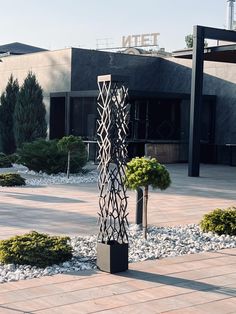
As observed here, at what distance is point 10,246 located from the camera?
688 centimetres

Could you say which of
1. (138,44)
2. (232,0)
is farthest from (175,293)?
(138,44)

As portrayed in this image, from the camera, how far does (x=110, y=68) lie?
87.0 ft

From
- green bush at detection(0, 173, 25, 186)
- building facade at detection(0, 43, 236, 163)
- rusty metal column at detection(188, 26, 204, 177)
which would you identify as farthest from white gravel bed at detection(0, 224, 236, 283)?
building facade at detection(0, 43, 236, 163)

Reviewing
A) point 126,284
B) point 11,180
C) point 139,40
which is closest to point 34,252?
point 126,284

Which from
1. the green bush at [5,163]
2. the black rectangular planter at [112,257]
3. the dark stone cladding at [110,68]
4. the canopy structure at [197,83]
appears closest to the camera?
the black rectangular planter at [112,257]

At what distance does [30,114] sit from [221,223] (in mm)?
17270

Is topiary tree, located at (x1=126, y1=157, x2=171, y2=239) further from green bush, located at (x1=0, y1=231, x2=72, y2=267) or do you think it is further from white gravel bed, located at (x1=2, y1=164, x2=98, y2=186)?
white gravel bed, located at (x1=2, y1=164, x2=98, y2=186)

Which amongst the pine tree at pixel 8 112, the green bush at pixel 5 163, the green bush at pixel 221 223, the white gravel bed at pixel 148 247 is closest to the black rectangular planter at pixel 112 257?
the white gravel bed at pixel 148 247

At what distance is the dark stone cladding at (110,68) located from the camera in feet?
84.1

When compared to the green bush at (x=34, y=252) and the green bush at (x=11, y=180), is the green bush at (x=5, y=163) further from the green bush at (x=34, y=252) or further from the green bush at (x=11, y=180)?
the green bush at (x=34, y=252)

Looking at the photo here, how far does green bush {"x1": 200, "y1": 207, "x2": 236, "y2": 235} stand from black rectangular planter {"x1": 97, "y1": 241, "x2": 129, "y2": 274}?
2716 millimetres

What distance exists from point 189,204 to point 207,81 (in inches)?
591

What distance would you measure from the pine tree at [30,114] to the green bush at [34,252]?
60.4ft

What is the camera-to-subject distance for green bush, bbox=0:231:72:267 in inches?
262
